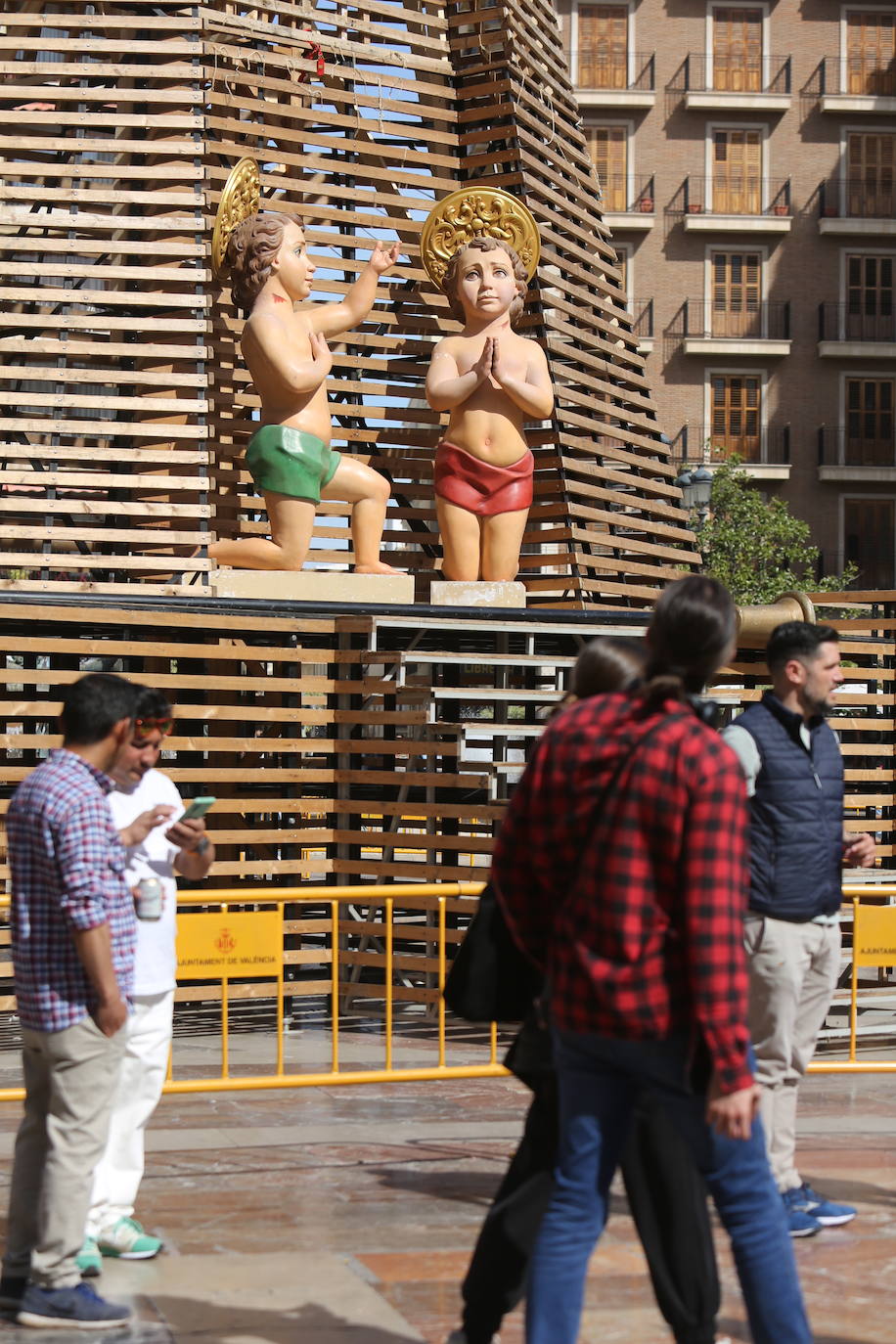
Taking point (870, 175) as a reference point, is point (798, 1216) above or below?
below

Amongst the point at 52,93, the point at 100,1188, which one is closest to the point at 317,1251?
the point at 100,1188

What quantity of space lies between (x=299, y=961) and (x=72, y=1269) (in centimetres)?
524

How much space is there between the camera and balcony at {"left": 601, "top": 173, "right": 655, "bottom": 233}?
4384cm

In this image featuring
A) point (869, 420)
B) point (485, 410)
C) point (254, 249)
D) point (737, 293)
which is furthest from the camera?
point (869, 420)

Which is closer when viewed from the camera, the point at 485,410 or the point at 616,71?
the point at 485,410

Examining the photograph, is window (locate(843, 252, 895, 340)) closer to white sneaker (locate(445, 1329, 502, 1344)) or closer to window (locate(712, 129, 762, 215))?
window (locate(712, 129, 762, 215))

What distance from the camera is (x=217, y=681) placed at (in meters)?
9.90

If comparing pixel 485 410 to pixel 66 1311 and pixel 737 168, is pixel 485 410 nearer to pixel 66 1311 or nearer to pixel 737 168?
pixel 66 1311

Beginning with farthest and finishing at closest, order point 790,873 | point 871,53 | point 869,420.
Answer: point 871,53
point 869,420
point 790,873

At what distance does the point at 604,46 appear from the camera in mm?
44594

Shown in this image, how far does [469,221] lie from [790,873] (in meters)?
7.80

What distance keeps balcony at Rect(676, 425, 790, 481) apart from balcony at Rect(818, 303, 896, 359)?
232cm

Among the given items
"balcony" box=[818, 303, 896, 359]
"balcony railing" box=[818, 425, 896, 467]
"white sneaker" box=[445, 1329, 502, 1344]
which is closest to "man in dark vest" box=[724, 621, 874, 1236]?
"white sneaker" box=[445, 1329, 502, 1344]

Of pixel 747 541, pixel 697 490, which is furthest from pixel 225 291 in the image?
pixel 747 541
